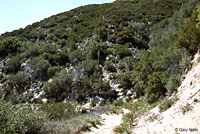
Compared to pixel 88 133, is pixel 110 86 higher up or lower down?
lower down

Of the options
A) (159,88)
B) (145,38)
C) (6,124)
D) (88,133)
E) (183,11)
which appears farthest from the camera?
(145,38)

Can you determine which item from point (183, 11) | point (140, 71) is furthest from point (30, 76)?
point (183, 11)

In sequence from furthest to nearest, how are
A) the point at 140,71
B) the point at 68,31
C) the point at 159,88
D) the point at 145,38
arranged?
1. the point at 68,31
2. the point at 145,38
3. the point at 140,71
4. the point at 159,88

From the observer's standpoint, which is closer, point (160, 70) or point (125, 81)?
point (160, 70)

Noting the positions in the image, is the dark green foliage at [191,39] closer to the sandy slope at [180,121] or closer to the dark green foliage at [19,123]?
the sandy slope at [180,121]

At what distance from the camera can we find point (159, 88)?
31.0ft

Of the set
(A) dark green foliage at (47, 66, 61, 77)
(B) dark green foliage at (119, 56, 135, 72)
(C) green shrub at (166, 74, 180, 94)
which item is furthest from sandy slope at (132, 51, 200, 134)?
(A) dark green foliage at (47, 66, 61, 77)

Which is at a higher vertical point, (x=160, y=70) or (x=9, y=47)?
(x=9, y=47)

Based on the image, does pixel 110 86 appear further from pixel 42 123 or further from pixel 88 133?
pixel 42 123

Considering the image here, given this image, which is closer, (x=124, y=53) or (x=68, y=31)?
(x=124, y=53)

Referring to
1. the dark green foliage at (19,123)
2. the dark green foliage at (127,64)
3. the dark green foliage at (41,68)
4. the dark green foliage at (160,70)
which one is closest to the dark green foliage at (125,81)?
the dark green foliage at (127,64)

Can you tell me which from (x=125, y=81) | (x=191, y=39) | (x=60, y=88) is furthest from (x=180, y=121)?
(x=60, y=88)

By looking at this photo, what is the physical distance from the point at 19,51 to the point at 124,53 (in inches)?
714

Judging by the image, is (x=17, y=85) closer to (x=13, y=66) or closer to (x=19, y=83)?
(x=19, y=83)
